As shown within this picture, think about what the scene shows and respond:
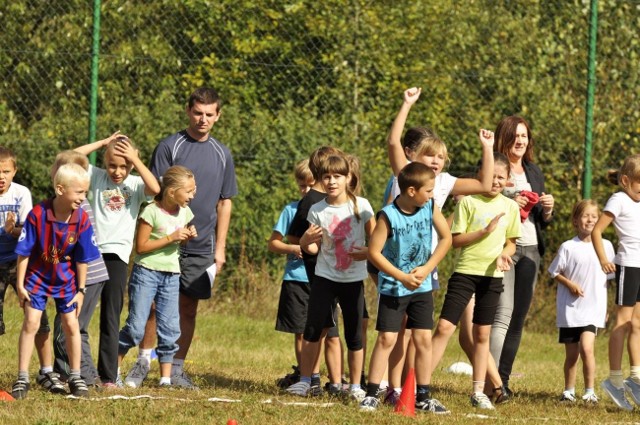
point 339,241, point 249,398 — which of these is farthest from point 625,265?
point 249,398

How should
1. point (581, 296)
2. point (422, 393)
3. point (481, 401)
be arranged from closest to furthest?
point (422, 393) → point (481, 401) → point (581, 296)

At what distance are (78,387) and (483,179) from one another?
2.84 metres

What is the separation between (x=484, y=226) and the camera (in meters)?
7.55

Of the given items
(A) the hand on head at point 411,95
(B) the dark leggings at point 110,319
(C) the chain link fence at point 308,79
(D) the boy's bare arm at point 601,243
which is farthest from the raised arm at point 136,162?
(C) the chain link fence at point 308,79

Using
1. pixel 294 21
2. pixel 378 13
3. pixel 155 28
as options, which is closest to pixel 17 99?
pixel 155 28

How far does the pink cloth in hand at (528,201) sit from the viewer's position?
26.2ft

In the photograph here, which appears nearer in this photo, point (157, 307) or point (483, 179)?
point (483, 179)

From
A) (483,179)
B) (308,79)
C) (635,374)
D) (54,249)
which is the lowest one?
(635,374)

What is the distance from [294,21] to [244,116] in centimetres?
117

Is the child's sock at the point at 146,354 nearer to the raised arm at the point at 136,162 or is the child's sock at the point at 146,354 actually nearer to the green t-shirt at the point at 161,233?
the green t-shirt at the point at 161,233

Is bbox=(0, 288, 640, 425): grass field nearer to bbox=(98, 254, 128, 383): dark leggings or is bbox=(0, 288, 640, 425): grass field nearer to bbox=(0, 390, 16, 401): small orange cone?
bbox=(0, 390, 16, 401): small orange cone

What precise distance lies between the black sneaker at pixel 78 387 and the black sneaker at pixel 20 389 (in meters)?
0.27

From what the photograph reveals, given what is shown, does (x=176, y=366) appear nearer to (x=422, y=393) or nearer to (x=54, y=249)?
(x=54, y=249)

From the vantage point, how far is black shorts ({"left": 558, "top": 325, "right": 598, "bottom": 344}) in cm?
838
